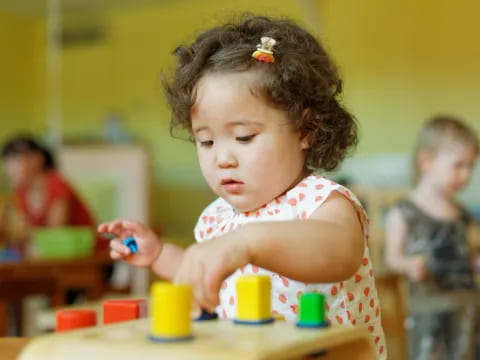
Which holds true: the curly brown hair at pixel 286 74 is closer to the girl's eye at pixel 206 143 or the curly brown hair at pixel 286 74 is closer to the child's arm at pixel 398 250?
the girl's eye at pixel 206 143

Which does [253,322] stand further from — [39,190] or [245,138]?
[39,190]

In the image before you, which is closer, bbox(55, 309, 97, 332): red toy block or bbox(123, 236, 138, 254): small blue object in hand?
bbox(55, 309, 97, 332): red toy block

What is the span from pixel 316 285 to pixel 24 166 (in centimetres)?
297

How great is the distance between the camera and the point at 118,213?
4.93 meters

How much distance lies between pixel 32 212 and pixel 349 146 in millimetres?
2815

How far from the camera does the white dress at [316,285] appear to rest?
3.15 ft

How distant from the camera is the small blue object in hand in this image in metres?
0.98

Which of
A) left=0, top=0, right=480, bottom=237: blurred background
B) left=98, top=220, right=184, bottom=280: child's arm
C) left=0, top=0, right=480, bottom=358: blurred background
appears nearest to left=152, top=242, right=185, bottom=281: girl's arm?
left=98, top=220, right=184, bottom=280: child's arm

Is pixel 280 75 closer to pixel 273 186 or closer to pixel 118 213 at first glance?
pixel 273 186

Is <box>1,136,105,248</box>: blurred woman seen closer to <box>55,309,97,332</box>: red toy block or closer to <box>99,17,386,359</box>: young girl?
<box>99,17,386,359</box>: young girl

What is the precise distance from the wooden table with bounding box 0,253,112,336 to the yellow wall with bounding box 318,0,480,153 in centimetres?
205

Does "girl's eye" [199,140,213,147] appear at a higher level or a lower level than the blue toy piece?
higher

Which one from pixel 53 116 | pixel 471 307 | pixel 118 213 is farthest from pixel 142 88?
pixel 471 307

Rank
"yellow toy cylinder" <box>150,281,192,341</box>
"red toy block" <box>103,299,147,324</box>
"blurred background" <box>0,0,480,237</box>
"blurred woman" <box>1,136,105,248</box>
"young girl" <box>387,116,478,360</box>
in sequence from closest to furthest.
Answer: "yellow toy cylinder" <box>150,281,192,341</box> < "red toy block" <box>103,299,147,324</box> < "young girl" <box>387,116,478,360</box> < "blurred woman" <box>1,136,105,248</box> < "blurred background" <box>0,0,480,237</box>
